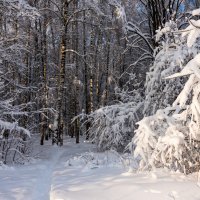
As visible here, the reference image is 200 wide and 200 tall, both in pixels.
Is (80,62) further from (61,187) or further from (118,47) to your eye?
(61,187)

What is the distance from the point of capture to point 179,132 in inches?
291

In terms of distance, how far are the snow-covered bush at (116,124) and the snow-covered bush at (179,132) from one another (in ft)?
17.9

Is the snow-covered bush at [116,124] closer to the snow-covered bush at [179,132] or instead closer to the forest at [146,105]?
the forest at [146,105]

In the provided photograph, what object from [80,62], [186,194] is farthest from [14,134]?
[80,62]

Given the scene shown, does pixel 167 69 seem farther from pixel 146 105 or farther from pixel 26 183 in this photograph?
pixel 26 183

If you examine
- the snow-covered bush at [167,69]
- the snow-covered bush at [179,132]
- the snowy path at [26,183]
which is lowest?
the snowy path at [26,183]

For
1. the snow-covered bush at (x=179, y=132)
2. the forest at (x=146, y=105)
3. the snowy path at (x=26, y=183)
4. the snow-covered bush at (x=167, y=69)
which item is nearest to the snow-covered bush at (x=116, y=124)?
the forest at (x=146, y=105)

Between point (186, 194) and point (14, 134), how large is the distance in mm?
8625

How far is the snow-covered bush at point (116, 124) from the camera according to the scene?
47.3ft

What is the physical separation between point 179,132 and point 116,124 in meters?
7.13

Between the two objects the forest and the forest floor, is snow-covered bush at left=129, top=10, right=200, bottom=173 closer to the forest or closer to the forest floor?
the forest

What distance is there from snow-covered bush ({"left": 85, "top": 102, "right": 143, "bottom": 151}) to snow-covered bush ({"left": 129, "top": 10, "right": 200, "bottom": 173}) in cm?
547

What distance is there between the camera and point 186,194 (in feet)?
Result: 20.3

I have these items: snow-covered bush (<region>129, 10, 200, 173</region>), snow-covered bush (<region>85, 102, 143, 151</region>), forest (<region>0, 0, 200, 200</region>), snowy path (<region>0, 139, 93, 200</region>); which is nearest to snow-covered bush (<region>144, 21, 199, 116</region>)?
forest (<region>0, 0, 200, 200</region>)
